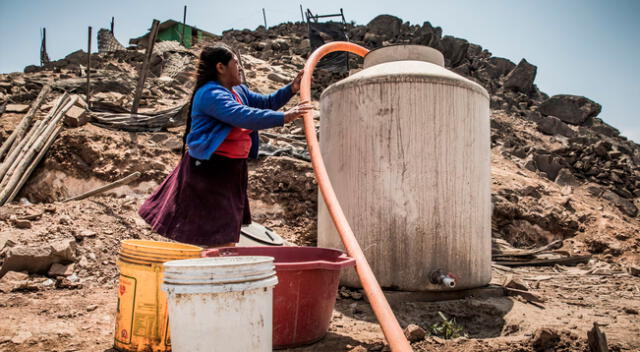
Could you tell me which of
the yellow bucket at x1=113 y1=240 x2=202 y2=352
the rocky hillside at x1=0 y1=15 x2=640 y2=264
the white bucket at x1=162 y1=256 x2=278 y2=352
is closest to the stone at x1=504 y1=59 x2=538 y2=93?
the rocky hillside at x1=0 y1=15 x2=640 y2=264

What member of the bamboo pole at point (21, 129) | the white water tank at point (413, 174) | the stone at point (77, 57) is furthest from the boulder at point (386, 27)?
the white water tank at point (413, 174)

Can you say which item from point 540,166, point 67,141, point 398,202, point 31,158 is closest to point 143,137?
point 67,141

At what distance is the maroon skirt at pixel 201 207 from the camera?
224 cm

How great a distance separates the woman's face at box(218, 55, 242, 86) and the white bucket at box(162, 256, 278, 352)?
130cm

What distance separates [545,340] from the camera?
2.03m

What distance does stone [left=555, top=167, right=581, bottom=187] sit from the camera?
10.0 m

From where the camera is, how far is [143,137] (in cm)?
663

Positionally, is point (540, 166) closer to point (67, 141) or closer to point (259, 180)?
point (259, 180)

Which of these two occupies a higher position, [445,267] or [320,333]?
[445,267]

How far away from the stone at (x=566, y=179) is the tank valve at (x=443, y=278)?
8.67m

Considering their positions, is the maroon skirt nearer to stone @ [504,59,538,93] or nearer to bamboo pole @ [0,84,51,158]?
bamboo pole @ [0,84,51,158]

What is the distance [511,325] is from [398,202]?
101cm

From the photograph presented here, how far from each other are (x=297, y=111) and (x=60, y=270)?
255 centimetres

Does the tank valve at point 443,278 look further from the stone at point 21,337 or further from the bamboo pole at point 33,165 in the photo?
the bamboo pole at point 33,165
